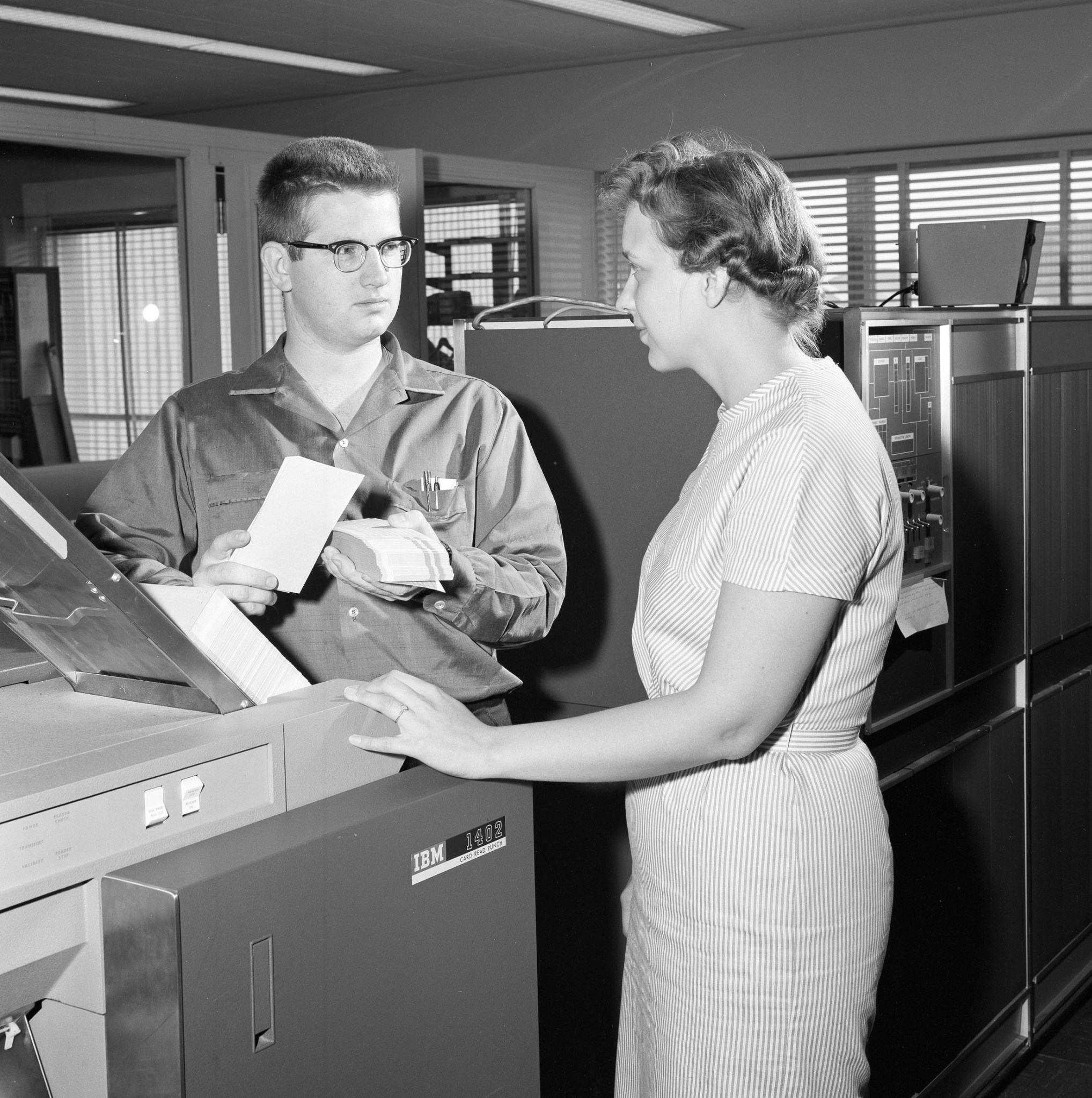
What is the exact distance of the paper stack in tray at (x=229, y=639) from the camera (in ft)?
3.72

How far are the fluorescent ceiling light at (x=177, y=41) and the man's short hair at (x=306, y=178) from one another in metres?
5.05

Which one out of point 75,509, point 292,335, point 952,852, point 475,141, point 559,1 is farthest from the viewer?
point 475,141

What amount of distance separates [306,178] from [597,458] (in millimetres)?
695

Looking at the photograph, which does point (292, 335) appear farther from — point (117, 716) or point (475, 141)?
point (475, 141)

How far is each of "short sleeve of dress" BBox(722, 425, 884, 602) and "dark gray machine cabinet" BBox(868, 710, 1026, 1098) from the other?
3.66 ft

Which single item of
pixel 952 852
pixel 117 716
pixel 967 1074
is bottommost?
pixel 967 1074

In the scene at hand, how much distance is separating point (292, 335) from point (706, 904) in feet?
3.25

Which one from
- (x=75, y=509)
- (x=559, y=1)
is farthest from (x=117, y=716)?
(x=559, y=1)

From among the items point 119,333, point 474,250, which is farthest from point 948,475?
point 474,250

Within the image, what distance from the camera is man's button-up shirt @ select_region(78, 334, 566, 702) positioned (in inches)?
69.0

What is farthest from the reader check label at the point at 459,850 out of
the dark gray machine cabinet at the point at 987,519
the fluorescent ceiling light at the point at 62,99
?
the fluorescent ceiling light at the point at 62,99

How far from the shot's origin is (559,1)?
5.93 meters

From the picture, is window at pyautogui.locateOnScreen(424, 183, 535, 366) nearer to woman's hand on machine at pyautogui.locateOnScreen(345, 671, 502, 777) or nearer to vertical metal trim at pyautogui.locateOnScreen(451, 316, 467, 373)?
vertical metal trim at pyautogui.locateOnScreen(451, 316, 467, 373)

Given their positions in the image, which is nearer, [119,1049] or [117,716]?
[119,1049]
